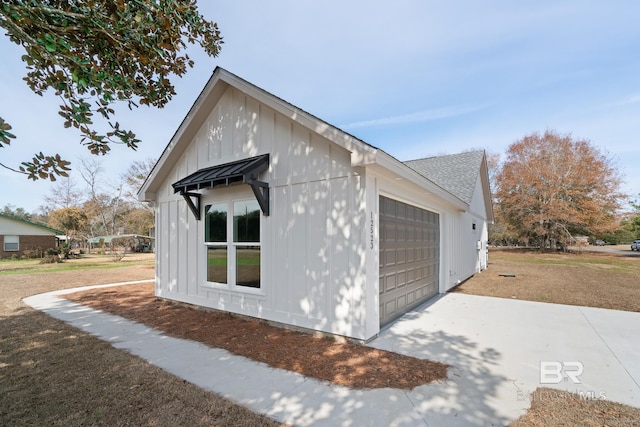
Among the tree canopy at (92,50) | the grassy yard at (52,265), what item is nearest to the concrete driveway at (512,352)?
the tree canopy at (92,50)

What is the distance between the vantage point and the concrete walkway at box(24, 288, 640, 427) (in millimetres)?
2881

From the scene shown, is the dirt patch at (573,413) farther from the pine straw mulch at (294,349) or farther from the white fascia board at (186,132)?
the white fascia board at (186,132)

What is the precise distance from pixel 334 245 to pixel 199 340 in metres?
2.81

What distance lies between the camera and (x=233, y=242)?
6.18 metres

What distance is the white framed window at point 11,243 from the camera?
25.0m

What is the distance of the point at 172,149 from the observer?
7000mm

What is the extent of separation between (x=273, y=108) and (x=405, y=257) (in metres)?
4.15

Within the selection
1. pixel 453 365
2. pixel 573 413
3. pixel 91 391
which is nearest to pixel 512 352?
pixel 453 365

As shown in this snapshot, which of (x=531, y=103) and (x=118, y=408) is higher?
(x=531, y=103)

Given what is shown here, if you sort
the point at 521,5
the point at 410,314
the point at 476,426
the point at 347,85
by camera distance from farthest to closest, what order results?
1. the point at 347,85
2. the point at 521,5
3. the point at 410,314
4. the point at 476,426

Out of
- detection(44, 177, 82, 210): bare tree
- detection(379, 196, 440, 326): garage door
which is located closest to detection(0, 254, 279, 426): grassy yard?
detection(379, 196, 440, 326): garage door

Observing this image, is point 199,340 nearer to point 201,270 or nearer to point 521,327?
point 201,270

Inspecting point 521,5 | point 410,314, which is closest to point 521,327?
point 410,314

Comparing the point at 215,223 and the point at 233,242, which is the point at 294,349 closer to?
the point at 233,242
